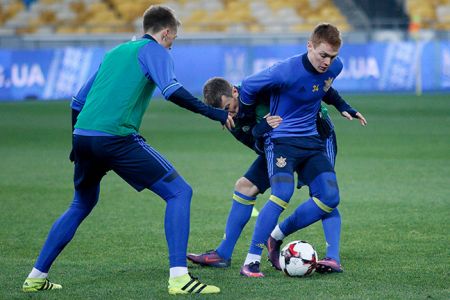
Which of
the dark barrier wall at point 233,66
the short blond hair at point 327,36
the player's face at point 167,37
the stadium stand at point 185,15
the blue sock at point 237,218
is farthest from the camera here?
the stadium stand at point 185,15

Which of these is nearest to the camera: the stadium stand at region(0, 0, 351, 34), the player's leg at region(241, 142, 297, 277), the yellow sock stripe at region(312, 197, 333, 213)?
the player's leg at region(241, 142, 297, 277)

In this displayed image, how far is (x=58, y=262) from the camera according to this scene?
8.20 meters

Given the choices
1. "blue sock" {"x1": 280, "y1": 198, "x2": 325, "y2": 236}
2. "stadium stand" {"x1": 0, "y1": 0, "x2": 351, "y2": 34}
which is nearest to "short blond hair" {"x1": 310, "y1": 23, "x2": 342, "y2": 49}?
"blue sock" {"x1": 280, "y1": 198, "x2": 325, "y2": 236}

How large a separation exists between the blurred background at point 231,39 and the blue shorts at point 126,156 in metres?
20.0

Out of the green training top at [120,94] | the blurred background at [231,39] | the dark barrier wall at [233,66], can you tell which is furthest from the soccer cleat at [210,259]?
the dark barrier wall at [233,66]

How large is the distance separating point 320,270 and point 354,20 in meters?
29.2

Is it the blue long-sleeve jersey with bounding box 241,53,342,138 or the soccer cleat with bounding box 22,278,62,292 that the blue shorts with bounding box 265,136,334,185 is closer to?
the blue long-sleeve jersey with bounding box 241,53,342,138

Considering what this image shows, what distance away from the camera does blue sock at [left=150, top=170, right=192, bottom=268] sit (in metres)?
6.77

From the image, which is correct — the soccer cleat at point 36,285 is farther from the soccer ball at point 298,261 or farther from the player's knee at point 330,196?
the player's knee at point 330,196

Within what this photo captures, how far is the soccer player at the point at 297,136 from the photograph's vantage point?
7449 mm

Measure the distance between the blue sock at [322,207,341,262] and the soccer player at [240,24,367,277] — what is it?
152 mm

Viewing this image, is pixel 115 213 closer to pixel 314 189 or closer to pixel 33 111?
pixel 314 189

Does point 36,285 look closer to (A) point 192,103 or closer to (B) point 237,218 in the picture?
(A) point 192,103

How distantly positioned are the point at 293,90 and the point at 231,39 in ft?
78.8
